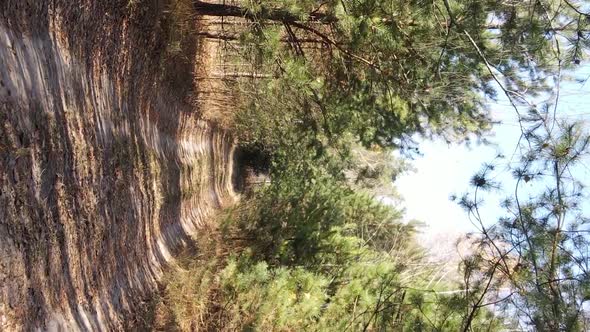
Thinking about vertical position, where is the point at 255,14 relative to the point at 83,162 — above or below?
above

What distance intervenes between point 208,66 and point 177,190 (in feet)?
8.19

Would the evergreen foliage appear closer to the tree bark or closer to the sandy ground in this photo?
the tree bark

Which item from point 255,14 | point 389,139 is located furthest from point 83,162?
point 389,139

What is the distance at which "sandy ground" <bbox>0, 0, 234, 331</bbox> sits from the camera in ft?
13.1

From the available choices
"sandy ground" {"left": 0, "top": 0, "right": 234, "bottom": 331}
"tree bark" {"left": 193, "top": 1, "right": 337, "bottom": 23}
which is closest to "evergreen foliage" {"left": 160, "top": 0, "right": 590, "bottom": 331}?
"tree bark" {"left": 193, "top": 1, "right": 337, "bottom": 23}

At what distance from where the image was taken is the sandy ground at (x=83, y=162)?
398 centimetres

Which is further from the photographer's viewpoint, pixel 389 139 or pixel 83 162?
pixel 389 139

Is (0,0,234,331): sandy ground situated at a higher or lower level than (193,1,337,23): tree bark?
lower

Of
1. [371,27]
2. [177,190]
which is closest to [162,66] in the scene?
[177,190]

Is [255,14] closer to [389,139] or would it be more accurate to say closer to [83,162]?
[83,162]

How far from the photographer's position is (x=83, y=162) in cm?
541

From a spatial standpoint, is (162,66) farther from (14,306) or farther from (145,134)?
(14,306)

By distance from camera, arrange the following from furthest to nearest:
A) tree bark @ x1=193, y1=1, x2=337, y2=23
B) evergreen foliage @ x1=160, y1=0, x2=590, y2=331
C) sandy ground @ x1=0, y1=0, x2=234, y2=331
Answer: tree bark @ x1=193, y1=1, x2=337, y2=23
evergreen foliage @ x1=160, y1=0, x2=590, y2=331
sandy ground @ x1=0, y1=0, x2=234, y2=331

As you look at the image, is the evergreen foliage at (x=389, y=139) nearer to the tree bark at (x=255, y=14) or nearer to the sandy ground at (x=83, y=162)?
the tree bark at (x=255, y=14)
